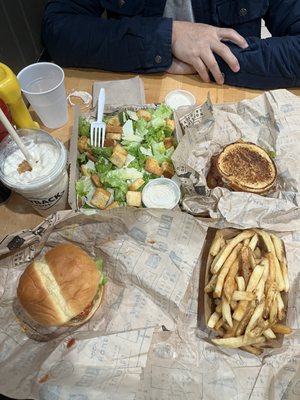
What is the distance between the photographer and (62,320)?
124 centimetres

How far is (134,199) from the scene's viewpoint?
1.54 meters

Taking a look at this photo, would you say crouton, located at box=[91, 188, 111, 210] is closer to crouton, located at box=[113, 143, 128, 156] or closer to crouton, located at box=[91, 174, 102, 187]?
crouton, located at box=[91, 174, 102, 187]

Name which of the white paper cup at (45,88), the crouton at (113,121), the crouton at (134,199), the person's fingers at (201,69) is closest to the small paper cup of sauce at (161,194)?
the crouton at (134,199)

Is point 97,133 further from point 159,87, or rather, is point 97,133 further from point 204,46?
point 204,46

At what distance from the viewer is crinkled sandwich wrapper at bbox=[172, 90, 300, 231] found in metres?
1.40

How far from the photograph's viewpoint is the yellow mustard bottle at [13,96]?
129cm

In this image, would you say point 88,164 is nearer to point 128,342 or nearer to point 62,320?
point 62,320

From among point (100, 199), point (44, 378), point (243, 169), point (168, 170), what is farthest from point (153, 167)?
point (44, 378)

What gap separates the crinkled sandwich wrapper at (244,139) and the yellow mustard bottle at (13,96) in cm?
62

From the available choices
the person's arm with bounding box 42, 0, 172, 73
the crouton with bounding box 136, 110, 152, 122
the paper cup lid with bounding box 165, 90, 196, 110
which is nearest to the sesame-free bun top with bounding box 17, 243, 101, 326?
the crouton with bounding box 136, 110, 152, 122

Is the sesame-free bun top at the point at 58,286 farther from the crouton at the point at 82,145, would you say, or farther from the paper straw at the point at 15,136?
the crouton at the point at 82,145

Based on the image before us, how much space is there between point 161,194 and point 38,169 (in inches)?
19.5

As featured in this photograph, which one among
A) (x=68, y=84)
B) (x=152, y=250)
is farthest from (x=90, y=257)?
(x=68, y=84)

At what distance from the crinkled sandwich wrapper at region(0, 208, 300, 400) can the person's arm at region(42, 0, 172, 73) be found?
932 millimetres
